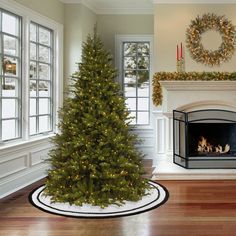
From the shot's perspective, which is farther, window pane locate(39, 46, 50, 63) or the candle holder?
the candle holder

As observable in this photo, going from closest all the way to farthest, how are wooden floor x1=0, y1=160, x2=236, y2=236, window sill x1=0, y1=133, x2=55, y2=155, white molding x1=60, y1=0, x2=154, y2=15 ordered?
wooden floor x1=0, y1=160, x2=236, y2=236, window sill x1=0, y1=133, x2=55, y2=155, white molding x1=60, y1=0, x2=154, y2=15

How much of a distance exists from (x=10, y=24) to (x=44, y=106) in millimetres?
1523

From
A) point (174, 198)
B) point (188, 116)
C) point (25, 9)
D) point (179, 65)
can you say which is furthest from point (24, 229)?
point (179, 65)

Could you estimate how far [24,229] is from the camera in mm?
3330

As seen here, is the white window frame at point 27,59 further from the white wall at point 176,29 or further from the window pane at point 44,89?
the white wall at point 176,29

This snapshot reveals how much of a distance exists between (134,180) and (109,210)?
591mm

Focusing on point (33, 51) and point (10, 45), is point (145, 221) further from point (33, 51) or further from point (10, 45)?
point (33, 51)

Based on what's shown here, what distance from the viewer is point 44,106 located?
579cm

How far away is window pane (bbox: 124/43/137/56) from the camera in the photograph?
23.3 ft

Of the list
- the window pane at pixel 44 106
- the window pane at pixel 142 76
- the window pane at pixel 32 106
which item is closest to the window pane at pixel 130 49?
the window pane at pixel 142 76

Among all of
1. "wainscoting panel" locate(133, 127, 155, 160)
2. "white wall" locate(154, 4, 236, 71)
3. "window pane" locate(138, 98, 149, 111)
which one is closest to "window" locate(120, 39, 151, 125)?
"window pane" locate(138, 98, 149, 111)

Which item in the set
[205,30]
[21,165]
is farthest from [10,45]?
[205,30]

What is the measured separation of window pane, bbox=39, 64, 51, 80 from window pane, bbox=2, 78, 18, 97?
30.4 inches

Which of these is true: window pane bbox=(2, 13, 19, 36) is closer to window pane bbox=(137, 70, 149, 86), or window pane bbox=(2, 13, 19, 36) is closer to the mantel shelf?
the mantel shelf
